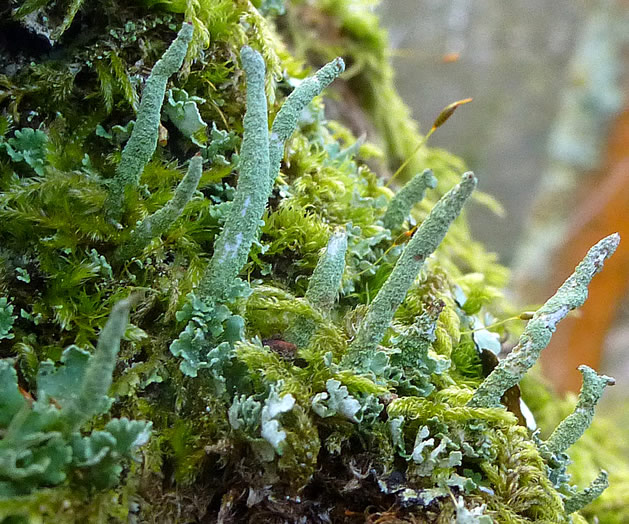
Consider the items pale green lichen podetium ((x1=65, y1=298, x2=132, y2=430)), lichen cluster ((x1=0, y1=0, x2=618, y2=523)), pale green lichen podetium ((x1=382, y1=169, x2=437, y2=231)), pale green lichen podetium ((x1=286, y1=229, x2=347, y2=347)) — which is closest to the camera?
pale green lichen podetium ((x1=65, y1=298, x2=132, y2=430))

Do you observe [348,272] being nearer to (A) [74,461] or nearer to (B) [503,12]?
(A) [74,461]

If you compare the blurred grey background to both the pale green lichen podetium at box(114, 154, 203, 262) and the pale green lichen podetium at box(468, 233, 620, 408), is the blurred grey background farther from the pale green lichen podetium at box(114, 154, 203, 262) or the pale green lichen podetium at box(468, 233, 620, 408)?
the pale green lichen podetium at box(114, 154, 203, 262)

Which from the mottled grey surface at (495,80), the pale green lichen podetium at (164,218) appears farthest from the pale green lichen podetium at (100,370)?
the mottled grey surface at (495,80)

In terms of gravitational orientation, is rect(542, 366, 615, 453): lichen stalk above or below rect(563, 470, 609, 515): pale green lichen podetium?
above

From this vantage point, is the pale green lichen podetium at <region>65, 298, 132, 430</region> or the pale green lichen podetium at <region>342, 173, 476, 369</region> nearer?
the pale green lichen podetium at <region>65, 298, 132, 430</region>

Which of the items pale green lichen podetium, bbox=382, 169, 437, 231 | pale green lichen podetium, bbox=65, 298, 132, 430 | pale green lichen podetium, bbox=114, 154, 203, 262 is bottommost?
pale green lichen podetium, bbox=65, 298, 132, 430

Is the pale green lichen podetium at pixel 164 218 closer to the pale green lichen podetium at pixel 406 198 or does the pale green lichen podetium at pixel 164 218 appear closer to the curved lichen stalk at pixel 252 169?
the curved lichen stalk at pixel 252 169

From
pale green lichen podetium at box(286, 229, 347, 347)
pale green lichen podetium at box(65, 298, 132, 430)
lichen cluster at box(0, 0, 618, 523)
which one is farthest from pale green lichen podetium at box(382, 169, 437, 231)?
pale green lichen podetium at box(65, 298, 132, 430)
